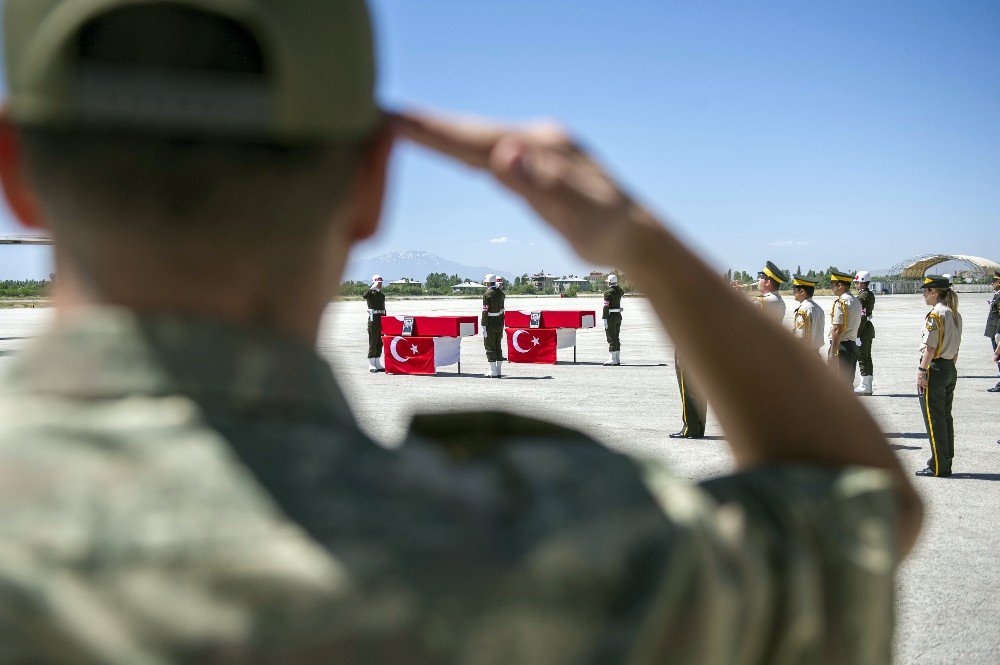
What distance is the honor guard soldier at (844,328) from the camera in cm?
1249

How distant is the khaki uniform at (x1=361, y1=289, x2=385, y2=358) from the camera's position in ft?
54.8

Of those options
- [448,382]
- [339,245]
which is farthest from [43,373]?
[448,382]

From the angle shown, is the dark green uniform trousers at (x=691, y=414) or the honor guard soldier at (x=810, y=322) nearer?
the dark green uniform trousers at (x=691, y=414)

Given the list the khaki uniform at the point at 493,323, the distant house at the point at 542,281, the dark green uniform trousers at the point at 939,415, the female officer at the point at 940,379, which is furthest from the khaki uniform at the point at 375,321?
the distant house at the point at 542,281

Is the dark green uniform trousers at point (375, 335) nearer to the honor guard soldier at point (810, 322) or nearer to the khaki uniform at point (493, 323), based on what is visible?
the khaki uniform at point (493, 323)

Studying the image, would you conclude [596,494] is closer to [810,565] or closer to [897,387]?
[810,565]

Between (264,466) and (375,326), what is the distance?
16235 mm

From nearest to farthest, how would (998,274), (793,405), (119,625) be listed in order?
(119,625)
(793,405)
(998,274)

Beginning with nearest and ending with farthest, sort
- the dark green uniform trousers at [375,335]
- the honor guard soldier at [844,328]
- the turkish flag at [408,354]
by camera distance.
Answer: the honor guard soldier at [844,328] → the turkish flag at [408,354] → the dark green uniform trousers at [375,335]

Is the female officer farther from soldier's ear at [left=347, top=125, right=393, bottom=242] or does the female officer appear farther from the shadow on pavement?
soldier's ear at [left=347, top=125, right=393, bottom=242]

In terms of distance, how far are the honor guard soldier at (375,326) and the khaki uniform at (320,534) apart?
51.9 feet

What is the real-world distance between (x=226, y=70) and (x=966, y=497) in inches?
307

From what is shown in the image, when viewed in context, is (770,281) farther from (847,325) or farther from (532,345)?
(532,345)

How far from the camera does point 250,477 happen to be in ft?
2.04
